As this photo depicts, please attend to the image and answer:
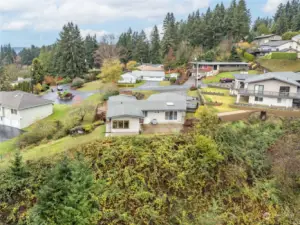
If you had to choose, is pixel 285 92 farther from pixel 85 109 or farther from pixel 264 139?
pixel 85 109

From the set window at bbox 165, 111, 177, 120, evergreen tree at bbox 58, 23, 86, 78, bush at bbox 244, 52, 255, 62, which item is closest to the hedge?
bush at bbox 244, 52, 255, 62

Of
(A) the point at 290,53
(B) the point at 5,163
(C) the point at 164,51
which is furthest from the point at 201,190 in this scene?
(C) the point at 164,51

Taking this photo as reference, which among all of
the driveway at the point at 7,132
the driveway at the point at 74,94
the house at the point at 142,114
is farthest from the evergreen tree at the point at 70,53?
the house at the point at 142,114

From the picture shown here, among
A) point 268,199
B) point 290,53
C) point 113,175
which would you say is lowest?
point 268,199

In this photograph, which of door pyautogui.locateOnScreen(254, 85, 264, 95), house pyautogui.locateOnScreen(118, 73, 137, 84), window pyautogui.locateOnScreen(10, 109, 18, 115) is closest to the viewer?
door pyautogui.locateOnScreen(254, 85, 264, 95)

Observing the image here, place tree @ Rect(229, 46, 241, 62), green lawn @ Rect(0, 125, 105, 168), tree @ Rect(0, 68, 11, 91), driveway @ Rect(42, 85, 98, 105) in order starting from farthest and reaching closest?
tree @ Rect(229, 46, 241, 62), tree @ Rect(0, 68, 11, 91), driveway @ Rect(42, 85, 98, 105), green lawn @ Rect(0, 125, 105, 168)

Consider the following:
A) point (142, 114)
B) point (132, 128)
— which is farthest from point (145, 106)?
point (132, 128)

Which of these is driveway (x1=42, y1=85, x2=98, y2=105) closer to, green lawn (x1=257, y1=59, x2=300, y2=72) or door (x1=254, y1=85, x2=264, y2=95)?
door (x1=254, y1=85, x2=264, y2=95)
